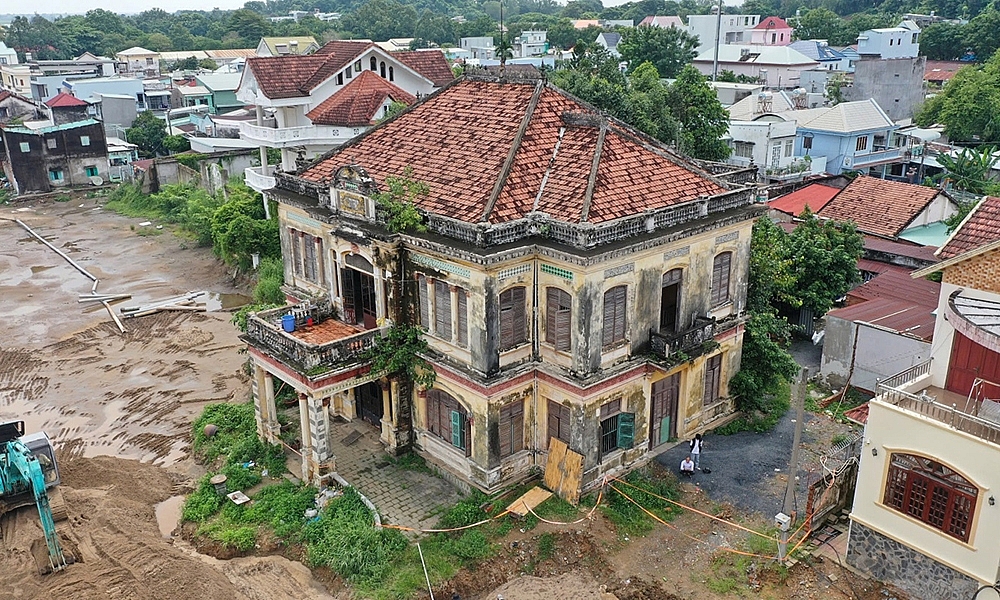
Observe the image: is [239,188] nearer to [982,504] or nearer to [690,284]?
[690,284]

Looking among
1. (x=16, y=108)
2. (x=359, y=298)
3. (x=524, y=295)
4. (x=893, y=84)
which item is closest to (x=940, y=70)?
(x=893, y=84)

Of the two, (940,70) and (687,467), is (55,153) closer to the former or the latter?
(687,467)

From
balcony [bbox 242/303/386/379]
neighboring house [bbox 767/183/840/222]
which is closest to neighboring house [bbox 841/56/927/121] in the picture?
neighboring house [bbox 767/183/840/222]

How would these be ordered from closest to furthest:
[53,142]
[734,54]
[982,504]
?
[982,504] → [53,142] → [734,54]

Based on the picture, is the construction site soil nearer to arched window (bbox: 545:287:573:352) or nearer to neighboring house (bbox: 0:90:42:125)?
arched window (bbox: 545:287:573:352)

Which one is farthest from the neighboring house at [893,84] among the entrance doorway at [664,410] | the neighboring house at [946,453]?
the neighboring house at [946,453]

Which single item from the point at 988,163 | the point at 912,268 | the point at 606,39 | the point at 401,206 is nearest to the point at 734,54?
the point at 606,39

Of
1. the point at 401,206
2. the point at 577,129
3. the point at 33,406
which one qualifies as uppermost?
the point at 577,129
